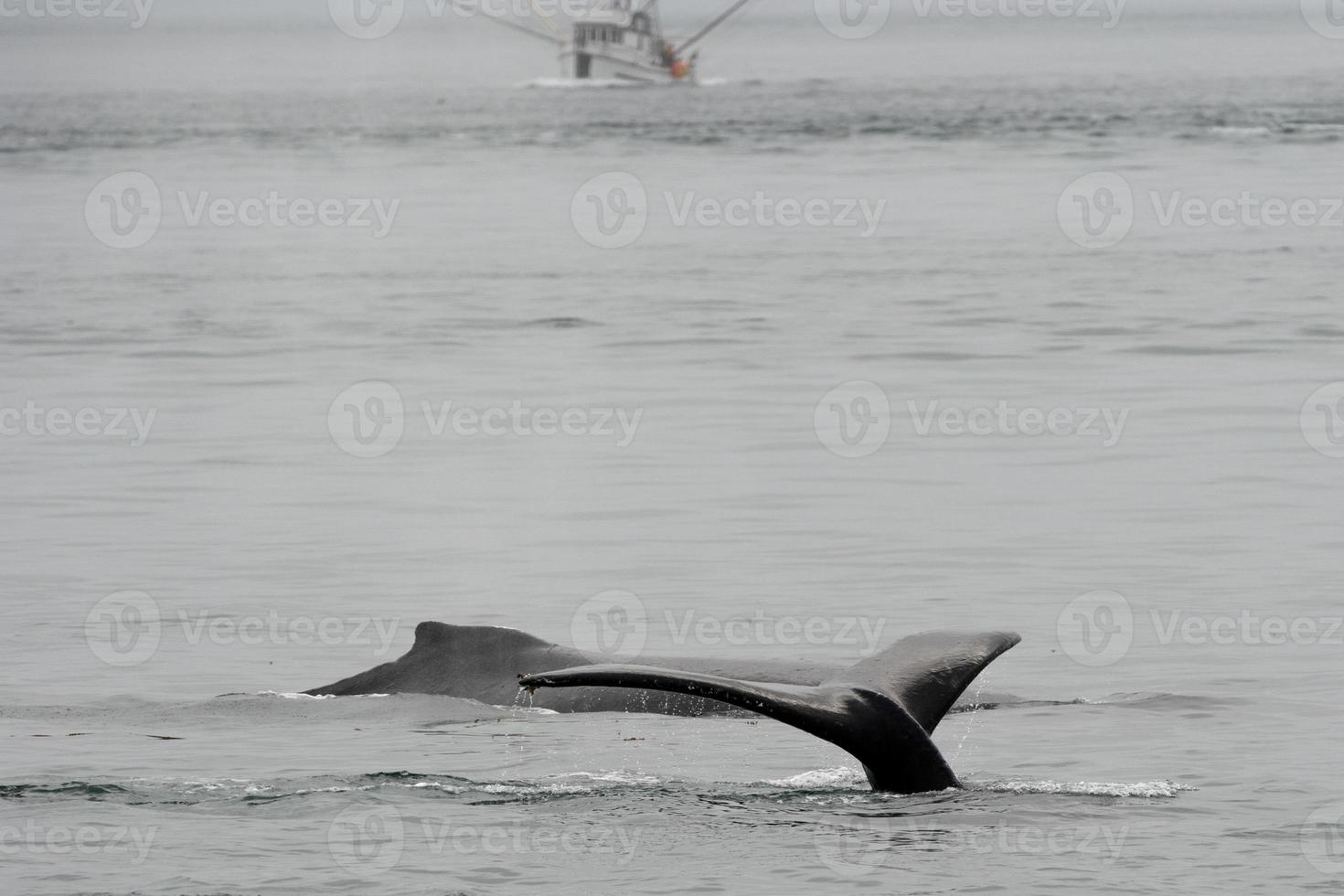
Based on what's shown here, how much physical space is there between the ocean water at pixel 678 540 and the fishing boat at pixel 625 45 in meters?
95.5

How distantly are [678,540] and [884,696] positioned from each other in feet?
24.8

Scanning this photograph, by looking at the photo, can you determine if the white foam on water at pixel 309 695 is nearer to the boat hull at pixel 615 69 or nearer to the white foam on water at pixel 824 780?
the white foam on water at pixel 824 780

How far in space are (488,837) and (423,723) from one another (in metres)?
2.03

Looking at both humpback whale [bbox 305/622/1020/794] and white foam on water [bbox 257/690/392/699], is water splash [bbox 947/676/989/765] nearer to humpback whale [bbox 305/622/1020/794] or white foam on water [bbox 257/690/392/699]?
humpback whale [bbox 305/622/1020/794]

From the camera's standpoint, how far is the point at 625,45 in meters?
142

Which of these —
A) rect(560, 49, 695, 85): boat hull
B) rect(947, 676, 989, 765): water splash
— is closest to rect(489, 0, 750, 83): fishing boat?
rect(560, 49, 695, 85): boat hull

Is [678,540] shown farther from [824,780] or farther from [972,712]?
[824,780]

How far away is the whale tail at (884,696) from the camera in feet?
25.7

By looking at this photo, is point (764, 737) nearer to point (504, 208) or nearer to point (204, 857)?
point (204, 857)

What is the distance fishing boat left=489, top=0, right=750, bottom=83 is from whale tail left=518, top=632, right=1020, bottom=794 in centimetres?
13360

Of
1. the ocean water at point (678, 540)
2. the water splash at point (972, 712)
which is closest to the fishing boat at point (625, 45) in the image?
the ocean water at point (678, 540)

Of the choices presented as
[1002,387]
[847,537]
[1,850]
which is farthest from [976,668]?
[1002,387]

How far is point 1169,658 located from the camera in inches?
475

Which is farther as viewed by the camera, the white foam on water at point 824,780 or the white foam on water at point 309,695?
the white foam on water at point 309,695
